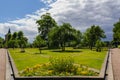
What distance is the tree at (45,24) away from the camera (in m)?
84.3

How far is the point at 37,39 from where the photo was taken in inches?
2144

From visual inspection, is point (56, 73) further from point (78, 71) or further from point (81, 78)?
point (81, 78)

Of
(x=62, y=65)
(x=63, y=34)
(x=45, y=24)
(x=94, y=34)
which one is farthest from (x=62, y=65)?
(x=45, y=24)

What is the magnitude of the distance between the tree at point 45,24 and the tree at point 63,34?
19.1m

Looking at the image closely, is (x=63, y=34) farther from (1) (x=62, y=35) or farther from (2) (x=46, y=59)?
(2) (x=46, y=59)

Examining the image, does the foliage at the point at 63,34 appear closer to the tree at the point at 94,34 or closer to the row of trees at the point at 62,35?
the row of trees at the point at 62,35

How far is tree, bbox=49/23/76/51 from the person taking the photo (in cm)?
6425

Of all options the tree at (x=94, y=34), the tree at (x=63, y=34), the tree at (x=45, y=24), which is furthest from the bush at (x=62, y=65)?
the tree at (x=45, y=24)

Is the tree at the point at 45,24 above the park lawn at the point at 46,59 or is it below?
above

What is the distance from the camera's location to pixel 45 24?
84188mm

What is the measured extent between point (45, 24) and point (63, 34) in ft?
68.4

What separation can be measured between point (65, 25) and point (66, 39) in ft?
10.7

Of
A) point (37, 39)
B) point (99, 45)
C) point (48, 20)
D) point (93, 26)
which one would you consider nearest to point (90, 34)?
point (93, 26)

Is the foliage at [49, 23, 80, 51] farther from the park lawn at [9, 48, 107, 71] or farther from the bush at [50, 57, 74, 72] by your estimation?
the bush at [50, 57, 74, 72]
